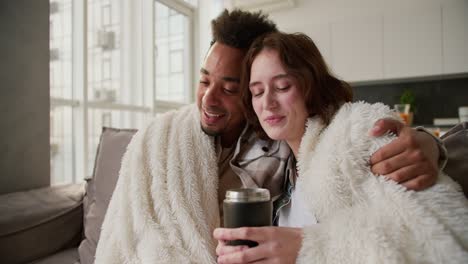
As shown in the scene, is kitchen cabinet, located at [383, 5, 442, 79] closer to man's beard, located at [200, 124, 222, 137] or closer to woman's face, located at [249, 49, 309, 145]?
man's beard, located at [200, 124, 222, 137]

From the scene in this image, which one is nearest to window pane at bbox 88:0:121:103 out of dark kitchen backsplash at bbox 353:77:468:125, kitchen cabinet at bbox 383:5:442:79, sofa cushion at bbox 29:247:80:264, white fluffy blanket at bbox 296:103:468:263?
sofa cushion at bbox 29:247:80:264

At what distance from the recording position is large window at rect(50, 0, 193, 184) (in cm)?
265

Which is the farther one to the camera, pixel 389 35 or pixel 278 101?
pixel 389 35

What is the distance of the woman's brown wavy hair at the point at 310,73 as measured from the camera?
0.88 meters

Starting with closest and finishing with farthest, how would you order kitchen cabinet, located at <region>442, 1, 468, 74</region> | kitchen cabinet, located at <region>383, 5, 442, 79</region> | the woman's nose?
the woman's nose → kitchen cabinet, located at <region>442, 1, 468, 74</region> → kitchen cabinet, located at <region>383, 5, 442, 79</region>

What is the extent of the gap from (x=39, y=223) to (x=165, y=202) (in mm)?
613

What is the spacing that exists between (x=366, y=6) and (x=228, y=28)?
12.0 feet

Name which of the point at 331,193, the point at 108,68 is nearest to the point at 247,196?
the point at 331,193

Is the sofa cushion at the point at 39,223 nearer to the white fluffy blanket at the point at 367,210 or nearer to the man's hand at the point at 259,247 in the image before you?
the man's hand at the point at 259,247

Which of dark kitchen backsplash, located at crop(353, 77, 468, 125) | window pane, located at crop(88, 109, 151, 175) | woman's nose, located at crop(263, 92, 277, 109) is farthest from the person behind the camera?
dark kitchen backsplash, located at crop(353, 77, 468, 125)

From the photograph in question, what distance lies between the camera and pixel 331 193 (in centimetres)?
73

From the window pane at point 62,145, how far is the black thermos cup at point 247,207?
7.53ft

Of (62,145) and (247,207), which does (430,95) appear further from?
(247,207)

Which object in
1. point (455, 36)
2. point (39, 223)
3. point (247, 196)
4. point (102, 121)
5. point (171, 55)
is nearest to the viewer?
point (247, 196)
